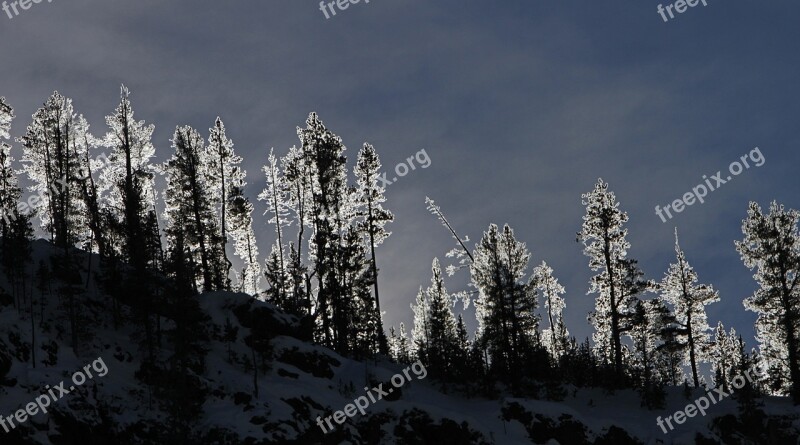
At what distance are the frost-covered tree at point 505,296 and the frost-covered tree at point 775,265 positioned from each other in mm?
→ 13526

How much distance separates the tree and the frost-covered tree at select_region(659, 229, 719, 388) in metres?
20.5

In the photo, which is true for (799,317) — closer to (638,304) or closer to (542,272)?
(638,304)

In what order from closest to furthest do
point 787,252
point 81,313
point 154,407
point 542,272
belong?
point 154,407, point 81,313, point 787,252, point 542,272

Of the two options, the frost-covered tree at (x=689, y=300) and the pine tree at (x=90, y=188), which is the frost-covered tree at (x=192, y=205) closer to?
the pine tree at (x=90, y=188)

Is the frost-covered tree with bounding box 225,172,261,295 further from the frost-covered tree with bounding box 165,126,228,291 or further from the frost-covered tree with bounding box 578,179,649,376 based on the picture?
the frost-covered tree with bounding box 578,179,649,376

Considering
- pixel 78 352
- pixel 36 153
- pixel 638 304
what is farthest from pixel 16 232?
pixel 638 304

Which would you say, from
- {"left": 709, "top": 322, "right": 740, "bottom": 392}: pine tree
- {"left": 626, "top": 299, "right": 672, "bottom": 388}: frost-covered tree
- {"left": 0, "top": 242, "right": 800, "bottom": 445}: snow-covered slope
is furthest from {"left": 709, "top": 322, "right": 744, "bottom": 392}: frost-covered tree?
{"left": 0, "top": 242, "right": 800, "bottom": 445}: snow-covered slope

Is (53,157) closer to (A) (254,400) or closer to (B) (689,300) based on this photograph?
(A) (254,400)

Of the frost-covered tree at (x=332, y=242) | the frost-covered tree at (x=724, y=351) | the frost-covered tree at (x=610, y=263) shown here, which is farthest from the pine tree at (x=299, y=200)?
the frost-covered tree at (x=724, y=351)

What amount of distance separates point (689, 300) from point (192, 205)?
35576mm

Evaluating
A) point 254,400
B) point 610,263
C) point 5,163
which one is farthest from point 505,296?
point 5,163

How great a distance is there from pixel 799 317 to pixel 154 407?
1378 inches

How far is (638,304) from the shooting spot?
4122cm

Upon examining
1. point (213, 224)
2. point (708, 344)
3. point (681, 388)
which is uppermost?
point (213, 224)
